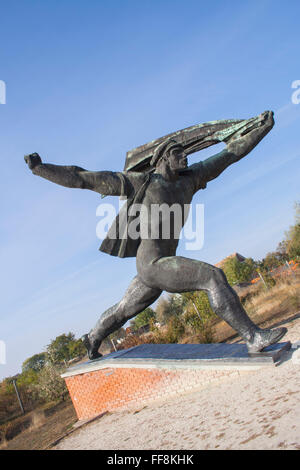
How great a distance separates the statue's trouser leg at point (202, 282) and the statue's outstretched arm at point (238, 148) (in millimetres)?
1376

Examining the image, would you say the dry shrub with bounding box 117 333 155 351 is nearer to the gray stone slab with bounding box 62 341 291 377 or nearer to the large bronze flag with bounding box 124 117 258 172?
the gray stone slab with bounding box 62 341 291 377

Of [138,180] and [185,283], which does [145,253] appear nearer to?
[185,283]

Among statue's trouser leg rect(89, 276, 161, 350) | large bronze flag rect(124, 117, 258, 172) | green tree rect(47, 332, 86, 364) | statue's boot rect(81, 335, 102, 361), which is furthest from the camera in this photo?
green tree rect(47, 332, 86, 364)

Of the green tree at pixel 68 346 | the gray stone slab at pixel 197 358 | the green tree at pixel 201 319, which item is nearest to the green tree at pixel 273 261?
the green tree at pixel 201 319

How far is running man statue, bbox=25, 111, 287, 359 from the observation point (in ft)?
11.4

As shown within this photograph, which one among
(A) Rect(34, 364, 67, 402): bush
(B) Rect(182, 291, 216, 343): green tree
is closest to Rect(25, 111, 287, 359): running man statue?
(B) Rect(182, 291, 216, 343): green tree

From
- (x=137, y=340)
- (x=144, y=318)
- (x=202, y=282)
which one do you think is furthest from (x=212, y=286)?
(x=144, y=318)

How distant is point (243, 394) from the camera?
9.82 ft

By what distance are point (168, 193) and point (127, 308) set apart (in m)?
1.59

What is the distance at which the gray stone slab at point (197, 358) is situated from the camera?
3.48m

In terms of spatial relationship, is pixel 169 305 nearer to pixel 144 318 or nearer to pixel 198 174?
pixel 144 318

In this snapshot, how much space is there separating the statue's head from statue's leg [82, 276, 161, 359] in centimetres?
148

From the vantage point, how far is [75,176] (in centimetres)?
389

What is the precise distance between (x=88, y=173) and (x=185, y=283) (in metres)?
1.63
